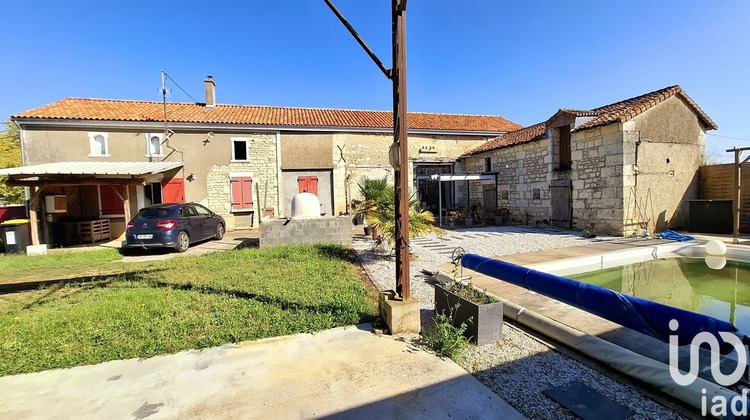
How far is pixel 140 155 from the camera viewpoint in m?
14.1

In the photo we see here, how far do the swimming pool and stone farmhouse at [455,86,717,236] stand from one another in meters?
2.77

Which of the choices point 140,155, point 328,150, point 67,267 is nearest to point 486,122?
point 328,150

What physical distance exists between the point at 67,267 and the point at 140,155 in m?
8.36

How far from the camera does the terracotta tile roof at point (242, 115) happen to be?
1387 centimetres

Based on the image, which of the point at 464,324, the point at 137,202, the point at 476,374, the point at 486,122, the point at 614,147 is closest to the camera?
the point at 476,374

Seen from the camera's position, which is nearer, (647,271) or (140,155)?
(647,271)

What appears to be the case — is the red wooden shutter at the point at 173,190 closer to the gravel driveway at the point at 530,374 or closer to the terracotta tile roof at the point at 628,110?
the gravel driveway at the point at 530,374

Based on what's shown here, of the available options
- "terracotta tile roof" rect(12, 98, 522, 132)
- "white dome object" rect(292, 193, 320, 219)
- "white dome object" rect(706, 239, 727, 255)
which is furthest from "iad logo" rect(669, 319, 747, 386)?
"terracotta tile roof" rect(12, 98, 522, 132)

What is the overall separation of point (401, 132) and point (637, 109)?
1058 centimetres

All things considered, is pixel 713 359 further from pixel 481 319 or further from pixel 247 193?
pixel 247 193

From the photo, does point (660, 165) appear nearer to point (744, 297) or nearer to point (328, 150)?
point (744, 297)

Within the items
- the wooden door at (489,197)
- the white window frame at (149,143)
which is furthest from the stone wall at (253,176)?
the wooden door at (489,197)

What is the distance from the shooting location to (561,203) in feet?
39.2

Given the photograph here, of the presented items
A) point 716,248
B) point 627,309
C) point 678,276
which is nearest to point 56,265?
point 627,309
